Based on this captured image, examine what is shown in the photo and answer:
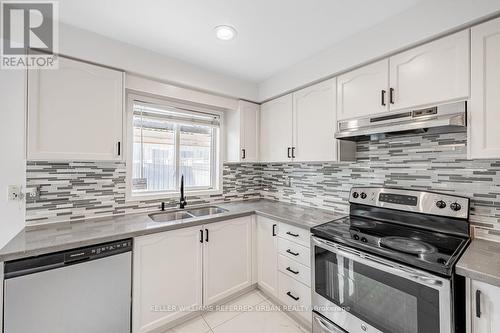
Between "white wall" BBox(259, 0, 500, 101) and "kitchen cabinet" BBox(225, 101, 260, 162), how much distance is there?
0.69 metres

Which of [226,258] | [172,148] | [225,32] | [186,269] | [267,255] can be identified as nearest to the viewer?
[225,32]

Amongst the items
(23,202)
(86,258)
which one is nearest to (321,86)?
(86,258)

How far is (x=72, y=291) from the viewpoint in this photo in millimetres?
1328

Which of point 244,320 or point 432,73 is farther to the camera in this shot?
point 244,320

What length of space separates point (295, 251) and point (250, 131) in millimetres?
1503

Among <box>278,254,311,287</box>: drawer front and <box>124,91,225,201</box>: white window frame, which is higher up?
<box>124,91,225,201</box>: white window frame

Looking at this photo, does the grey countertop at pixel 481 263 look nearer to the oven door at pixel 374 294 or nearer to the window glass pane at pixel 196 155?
the oven door at pixel 374 294

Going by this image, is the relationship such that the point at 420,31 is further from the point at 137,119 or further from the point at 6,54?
the point at 6,54

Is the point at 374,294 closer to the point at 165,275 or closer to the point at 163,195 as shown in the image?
the point at 165,275

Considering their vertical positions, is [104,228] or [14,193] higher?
[14,193]

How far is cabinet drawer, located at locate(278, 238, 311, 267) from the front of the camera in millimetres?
1768

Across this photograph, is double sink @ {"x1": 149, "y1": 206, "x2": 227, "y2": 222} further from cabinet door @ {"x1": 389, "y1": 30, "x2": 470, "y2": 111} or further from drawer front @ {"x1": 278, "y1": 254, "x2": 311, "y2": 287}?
cabinet door @ {"x1": 389, "y1": 30, "x2": 470, "y2": 111}

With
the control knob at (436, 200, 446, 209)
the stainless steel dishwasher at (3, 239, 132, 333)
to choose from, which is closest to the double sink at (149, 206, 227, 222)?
the stainless steel dishwasher at (3, 239, 132, 333)

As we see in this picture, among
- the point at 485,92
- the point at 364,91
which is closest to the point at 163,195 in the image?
the point at 364,91
